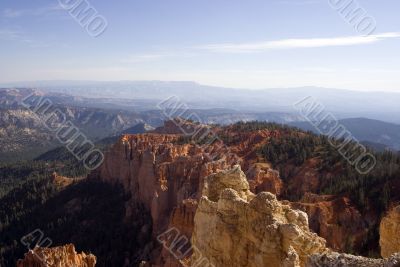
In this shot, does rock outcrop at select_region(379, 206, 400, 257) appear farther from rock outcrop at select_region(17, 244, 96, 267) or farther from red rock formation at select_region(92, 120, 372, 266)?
rock outcrop at select_region(17, 244, 96, 267)

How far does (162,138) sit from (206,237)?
63.0 metres

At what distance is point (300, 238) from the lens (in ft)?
44.6

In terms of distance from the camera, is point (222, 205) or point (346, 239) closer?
point (222, 205)

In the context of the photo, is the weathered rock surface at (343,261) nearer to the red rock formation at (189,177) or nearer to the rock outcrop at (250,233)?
the rock outcrop at (250,233)

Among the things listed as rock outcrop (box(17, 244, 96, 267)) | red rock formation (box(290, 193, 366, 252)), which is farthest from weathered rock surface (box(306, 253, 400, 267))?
red rock formation (box(290, 193, 366, 252))

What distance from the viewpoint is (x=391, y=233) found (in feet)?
55.8

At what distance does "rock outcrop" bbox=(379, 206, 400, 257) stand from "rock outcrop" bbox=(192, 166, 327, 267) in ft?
12.5

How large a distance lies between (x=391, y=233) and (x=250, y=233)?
224 inches

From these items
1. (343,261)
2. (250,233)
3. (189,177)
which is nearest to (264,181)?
A: (189,177)

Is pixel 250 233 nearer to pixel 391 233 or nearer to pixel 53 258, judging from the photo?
pixel 391 233

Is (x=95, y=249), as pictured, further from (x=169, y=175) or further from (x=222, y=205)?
(x=222, y=205)

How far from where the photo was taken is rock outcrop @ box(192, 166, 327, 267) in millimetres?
13844

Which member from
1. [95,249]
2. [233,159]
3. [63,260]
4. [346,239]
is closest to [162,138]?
[233,159]

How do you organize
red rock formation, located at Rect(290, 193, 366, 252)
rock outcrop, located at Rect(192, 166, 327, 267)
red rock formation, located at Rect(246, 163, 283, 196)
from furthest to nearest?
red rock formation, located at Rect(246, 163, 283, 196)
red rock formation, located at Rect(290, 193, 366, 252)
rock outcrop, located at Rect(192, 166, 327, 267)
